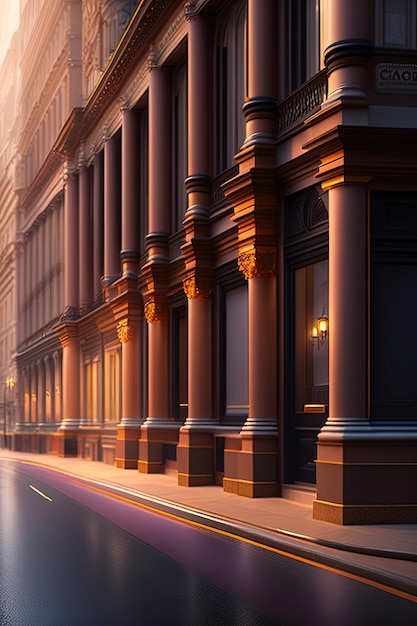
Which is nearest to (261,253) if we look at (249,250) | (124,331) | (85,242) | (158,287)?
(249,250)

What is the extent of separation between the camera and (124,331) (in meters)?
36.2

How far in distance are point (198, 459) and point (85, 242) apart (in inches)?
850

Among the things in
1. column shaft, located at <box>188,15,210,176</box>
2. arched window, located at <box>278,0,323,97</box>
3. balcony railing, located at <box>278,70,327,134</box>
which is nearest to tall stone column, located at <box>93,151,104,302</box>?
column shaft, located at <box>188,15,210,176</box>

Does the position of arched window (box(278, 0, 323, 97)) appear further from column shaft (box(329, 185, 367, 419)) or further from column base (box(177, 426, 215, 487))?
column base (box(177, 426, 215, 487))

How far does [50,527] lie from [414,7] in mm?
11024

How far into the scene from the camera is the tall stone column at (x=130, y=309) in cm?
3581

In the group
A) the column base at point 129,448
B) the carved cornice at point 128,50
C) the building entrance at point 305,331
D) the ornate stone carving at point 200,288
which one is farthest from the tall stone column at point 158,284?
the building entrance at point 305,331

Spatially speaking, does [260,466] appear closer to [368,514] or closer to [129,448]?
[368,514]

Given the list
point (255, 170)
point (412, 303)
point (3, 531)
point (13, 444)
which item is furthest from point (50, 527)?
point (13, 444)

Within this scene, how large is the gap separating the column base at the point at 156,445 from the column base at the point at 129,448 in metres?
2.89

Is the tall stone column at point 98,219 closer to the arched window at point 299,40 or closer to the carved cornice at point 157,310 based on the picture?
the carved cornice at point 157,310

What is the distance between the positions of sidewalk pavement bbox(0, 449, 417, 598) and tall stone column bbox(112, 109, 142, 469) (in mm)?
9638

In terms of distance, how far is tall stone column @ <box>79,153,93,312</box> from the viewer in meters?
46.4

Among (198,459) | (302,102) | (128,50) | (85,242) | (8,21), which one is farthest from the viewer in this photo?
(8,21)
